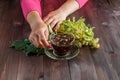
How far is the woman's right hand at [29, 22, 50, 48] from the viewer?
109 cm

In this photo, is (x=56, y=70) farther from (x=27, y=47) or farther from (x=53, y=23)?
(x=53, y=23)

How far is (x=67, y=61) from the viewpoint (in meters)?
1.04

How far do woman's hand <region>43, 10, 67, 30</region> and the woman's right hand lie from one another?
0.21 feet

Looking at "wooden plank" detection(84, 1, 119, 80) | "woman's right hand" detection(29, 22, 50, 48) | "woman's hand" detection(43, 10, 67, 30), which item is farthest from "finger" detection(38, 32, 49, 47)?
"wooden plank" detection(84, 1, 119, 80)

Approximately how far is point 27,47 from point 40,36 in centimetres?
8

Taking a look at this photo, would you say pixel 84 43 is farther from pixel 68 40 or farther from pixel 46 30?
pixel 46 30

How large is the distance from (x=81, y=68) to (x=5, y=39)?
420mm

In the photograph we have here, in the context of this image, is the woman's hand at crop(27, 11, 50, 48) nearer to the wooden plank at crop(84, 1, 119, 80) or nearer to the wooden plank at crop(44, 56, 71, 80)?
the wooden plank at crop(44, 56, 71, 80)

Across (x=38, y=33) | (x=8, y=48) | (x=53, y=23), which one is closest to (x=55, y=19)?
(x=53, y=23)

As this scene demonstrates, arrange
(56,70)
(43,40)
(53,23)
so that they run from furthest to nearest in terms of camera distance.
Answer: (53,23) < (43,40) < (56,70)

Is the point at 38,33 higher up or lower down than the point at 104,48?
higher up

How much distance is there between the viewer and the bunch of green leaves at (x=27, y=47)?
1.08 meters

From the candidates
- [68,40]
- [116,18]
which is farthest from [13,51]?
[116,18]

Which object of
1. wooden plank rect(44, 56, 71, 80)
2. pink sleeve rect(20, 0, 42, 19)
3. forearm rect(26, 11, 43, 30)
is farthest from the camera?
pink sleeve rect(20, 0, 42, 19)
